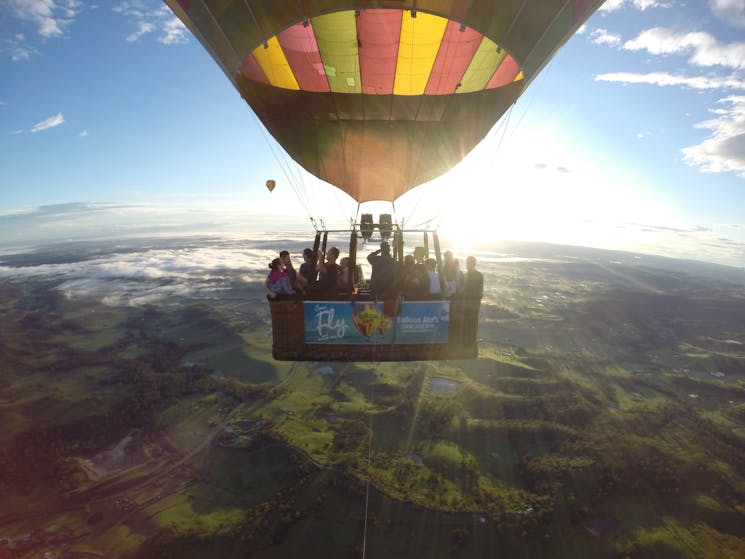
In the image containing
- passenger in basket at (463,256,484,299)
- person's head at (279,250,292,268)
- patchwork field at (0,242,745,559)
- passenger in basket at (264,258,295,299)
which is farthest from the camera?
patchwork field at (0,242,745,559)

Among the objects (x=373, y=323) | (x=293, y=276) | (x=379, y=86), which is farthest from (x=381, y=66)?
(x=373, y=323)

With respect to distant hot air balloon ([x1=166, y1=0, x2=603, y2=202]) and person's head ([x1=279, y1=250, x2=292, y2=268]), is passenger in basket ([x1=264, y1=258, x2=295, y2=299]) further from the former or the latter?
distant hot air balloon ([x1=166, y1=0, x2=603, y2=202])

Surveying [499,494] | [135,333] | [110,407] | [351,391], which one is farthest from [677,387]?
[135,333]

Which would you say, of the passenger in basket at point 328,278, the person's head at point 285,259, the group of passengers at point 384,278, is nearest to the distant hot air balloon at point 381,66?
the group of passengers at point 384,278

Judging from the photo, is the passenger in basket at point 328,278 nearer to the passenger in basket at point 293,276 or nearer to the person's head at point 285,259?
the passenger in basket at point 293,276

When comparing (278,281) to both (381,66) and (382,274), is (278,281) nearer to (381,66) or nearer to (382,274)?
(382,274)

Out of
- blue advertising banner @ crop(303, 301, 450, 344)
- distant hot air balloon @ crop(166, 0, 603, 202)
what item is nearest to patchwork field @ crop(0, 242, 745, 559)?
blue advertising banner @ crop(303, 301, 450, 344)

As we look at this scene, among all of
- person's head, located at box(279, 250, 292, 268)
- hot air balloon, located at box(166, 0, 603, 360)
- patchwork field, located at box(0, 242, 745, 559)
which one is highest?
hot air balloon, located at box(166, 0, 603, 360)

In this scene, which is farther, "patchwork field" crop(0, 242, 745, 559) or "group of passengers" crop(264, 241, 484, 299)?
"patchwork field" crop(0, 242, 745, 559)
